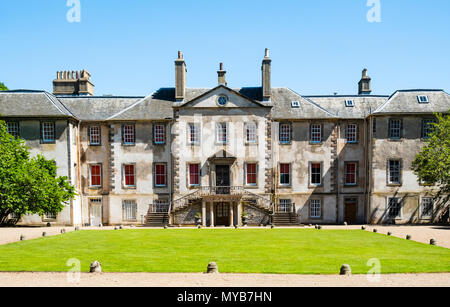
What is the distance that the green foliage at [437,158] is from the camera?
2615 centimetres

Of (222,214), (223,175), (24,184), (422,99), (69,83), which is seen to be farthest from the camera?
(69,83)

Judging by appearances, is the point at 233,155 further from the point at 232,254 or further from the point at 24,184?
the point at 24,184

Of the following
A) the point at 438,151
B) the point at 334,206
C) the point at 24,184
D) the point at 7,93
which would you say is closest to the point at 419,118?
the point at 438,151

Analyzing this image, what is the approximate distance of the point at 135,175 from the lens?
1189 inches

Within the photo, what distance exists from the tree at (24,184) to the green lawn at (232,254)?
687 centimetres

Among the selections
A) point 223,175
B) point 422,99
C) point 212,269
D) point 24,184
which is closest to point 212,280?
point 212,269

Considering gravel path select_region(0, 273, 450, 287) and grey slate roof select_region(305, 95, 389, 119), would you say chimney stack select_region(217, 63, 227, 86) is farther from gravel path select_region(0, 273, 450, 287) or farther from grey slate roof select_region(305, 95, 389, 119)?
gravel path select_region(0, 273, 450, 287)

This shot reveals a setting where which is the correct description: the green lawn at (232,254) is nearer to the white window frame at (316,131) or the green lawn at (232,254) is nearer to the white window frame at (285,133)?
the white window frame at (285,133)

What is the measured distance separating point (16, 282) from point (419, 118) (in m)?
30.5

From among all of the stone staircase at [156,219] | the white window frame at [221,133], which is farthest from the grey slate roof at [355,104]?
the stone staircase at [156,219]

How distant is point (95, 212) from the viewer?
100.0 ft

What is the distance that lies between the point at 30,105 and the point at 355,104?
29.1 meters

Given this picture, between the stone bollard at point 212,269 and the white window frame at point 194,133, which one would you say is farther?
the white window frame at point 194,133

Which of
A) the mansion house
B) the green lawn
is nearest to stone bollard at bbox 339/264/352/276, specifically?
the green lawn
